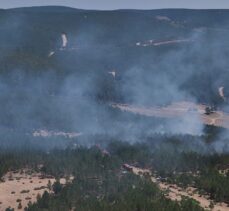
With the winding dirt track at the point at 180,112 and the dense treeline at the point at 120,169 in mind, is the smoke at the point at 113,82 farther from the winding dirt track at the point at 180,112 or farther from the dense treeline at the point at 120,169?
the dense treeline at the point at 120,169

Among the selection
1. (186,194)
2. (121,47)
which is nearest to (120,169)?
(186,194)

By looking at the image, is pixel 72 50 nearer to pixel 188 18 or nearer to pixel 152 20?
pixel 152 20

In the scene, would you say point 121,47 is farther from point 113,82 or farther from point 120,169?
point 120,169

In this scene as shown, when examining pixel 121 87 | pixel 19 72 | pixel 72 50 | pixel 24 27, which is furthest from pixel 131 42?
pixel 19 72

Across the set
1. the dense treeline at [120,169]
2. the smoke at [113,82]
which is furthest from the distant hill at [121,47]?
the dense treeline at [120,169]

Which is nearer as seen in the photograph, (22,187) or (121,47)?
(22,187)

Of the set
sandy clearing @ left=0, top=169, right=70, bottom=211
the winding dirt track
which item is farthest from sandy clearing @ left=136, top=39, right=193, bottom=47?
sandy clearing @ left=0, top=169, right=70, bottom=211
